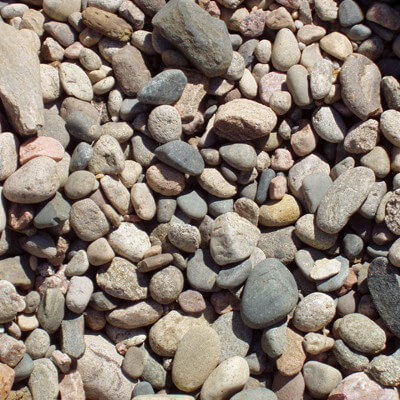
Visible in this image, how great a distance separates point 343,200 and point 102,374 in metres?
1.44

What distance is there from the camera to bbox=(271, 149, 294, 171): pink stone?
7.95 feet

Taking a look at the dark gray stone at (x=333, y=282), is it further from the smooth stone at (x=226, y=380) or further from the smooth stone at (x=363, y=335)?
the smooth stone at (x=226, y=380)

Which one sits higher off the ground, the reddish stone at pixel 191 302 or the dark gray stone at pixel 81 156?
the dark gray stone at pixel 81 156

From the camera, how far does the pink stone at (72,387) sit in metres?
2.08

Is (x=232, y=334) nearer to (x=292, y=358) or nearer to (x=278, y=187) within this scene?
(x=292, y=358)

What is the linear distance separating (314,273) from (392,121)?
862mm

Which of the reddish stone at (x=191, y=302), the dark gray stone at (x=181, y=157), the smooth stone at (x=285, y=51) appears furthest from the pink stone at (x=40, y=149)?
the smooth stone at (x=285, y=51)

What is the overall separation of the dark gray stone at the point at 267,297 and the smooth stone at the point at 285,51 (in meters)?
1.09

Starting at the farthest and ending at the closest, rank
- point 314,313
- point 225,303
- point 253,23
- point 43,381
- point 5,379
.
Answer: point 253,23 < point 225,303 < point 314,313 < point 43,381 < point 5,379

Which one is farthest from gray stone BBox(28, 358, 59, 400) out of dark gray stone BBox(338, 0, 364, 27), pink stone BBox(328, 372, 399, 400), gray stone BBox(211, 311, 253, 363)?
dark gray stone BBox(338, 0, 364, 27)

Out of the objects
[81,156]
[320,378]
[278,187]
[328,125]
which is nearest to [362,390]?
→ [320,378]

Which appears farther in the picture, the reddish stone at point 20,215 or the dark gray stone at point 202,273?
the dark gray stone at point 202,273

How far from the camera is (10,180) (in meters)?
2.04

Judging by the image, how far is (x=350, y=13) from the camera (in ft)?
8.05
